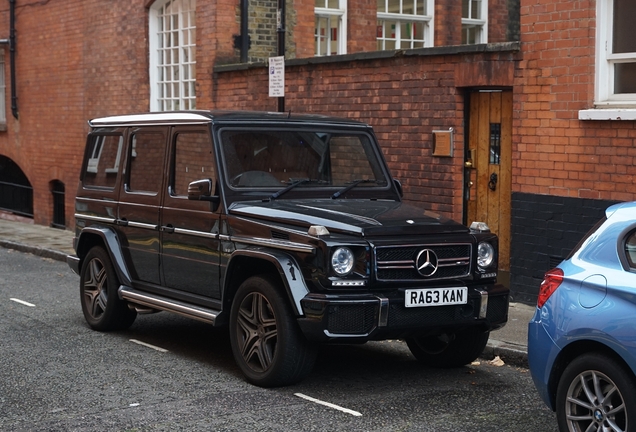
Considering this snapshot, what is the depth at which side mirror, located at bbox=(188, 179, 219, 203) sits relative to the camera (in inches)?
312

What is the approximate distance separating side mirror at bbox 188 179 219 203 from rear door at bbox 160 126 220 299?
0.41 ft

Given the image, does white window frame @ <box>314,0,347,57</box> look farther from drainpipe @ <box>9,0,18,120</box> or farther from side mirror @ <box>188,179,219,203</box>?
side mirror @ <box>188,179,219,203</box>

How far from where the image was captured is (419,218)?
24.8ft

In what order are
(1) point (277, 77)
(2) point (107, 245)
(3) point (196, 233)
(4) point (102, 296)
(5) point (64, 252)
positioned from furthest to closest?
(5) point (64, 252)
(1) point (277, 77)
(4) point (102, 296)
(2) point (107, 245)
(3) point (196, 233)

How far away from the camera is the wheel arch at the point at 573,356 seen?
210 inches

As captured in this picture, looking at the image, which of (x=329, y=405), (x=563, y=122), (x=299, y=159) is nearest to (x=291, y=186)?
(x=299, y=159)

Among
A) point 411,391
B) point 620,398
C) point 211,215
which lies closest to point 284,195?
point 211,215

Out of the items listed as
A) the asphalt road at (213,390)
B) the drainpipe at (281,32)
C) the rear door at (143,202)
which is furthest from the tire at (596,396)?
the drainpipe at (281,32)

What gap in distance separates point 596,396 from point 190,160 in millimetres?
4214

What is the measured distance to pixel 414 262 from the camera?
7168mm

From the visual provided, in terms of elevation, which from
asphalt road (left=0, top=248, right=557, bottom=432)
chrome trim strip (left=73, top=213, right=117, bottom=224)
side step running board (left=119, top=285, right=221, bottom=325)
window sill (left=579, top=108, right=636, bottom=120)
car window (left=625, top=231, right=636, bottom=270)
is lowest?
asphalt road (left=0, top=248, right=557, bottom=432)

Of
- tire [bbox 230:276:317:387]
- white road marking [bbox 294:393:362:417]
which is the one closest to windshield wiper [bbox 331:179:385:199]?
tire [bbox 230:276:317:387]

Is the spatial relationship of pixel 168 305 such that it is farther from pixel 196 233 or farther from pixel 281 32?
pixel 281 32

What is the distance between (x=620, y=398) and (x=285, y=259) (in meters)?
2.64
